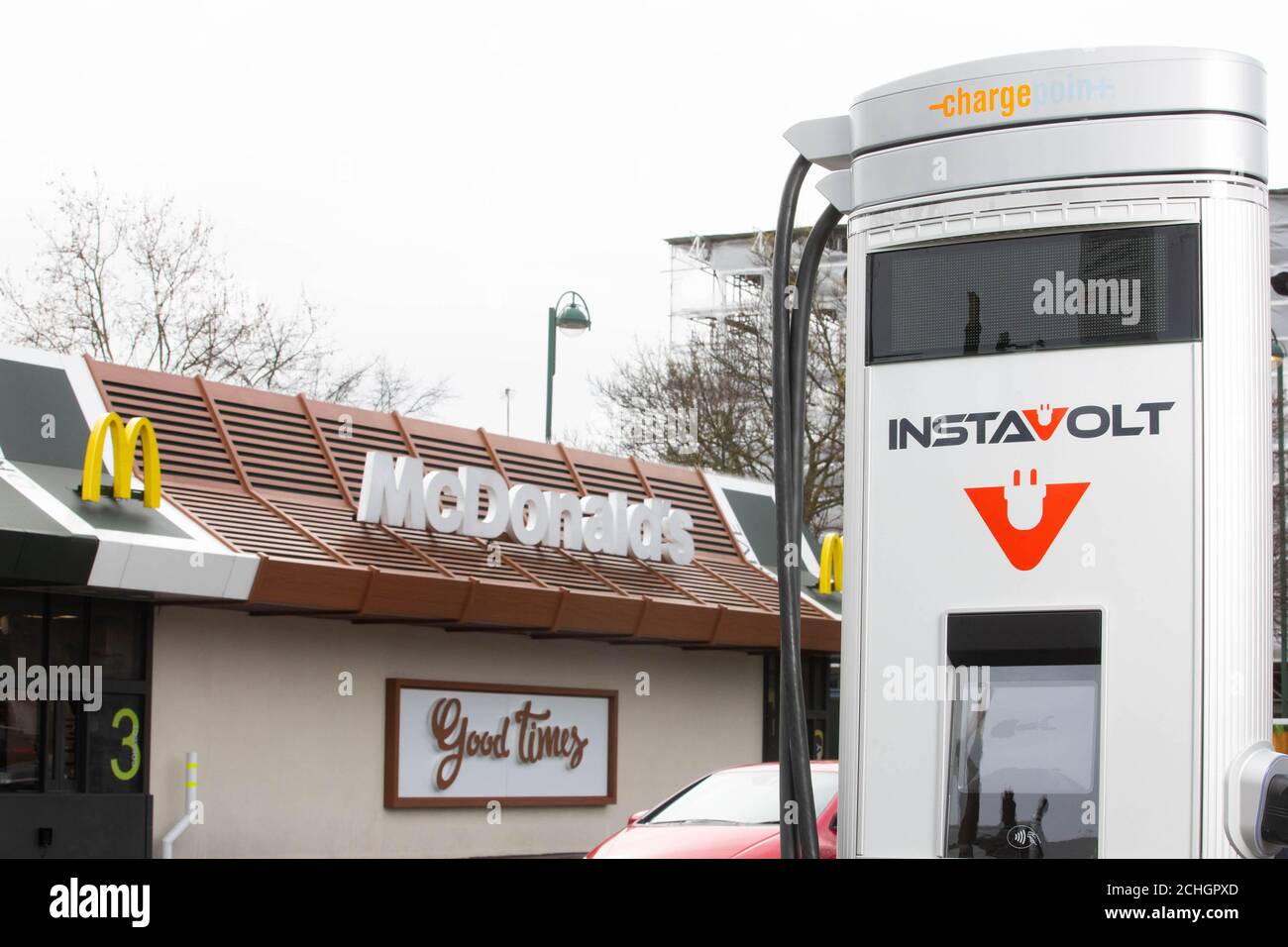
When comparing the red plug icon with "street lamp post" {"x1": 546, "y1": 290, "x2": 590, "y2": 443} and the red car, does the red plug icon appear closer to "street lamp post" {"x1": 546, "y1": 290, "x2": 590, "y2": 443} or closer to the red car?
the red car

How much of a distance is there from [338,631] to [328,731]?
4.21 feet

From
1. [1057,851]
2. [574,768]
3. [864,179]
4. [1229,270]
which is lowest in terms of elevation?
[574,768]

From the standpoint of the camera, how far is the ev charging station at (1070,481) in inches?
227

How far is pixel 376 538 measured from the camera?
20.7 metres

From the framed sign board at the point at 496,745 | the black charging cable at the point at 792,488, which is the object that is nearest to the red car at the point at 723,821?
the black charging cable at the point at 792,488

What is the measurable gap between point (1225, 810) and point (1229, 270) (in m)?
1.93

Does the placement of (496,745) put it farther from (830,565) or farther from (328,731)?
(830,565)

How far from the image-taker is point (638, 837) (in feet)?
37.5

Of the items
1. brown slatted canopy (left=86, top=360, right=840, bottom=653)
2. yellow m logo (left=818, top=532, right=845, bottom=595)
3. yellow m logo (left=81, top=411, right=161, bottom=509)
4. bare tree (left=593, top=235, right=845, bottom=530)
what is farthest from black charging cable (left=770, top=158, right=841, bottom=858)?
bare tree (left=593, top=235, right=845, bottom=530)

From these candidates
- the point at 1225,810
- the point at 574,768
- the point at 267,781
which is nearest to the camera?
the point at 1225,810

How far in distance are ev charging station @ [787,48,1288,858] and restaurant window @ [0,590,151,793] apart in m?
13.3

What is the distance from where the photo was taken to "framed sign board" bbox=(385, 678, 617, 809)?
21594 millimetres
